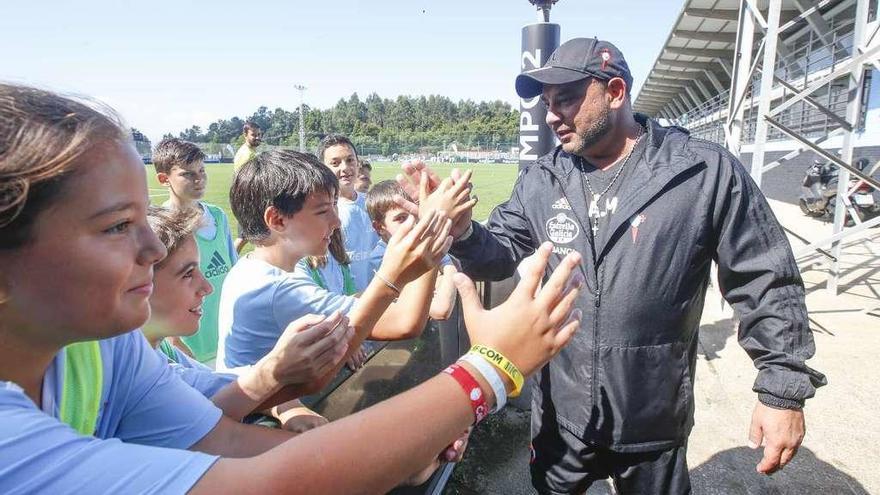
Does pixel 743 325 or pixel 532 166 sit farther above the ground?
pixel 532 166

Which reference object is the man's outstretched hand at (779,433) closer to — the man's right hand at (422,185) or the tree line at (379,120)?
the man's right hand at (422,185)

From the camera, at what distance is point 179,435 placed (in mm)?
1157

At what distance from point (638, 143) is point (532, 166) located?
525mm

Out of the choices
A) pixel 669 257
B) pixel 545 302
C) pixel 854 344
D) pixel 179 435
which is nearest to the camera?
pixel 545 302

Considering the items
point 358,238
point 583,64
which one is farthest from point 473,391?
point 358,238

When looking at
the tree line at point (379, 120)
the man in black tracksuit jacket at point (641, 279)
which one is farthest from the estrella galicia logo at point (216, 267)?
the tree line at point (379, 120)

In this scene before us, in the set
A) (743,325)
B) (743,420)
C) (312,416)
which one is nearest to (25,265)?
(312,416)

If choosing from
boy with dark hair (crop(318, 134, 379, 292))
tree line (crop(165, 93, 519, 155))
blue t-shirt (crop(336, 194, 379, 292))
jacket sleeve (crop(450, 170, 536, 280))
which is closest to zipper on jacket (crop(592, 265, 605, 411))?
jacket sleeve (crop(450, 170, 536, 280))

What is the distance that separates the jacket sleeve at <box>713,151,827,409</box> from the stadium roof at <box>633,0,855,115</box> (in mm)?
4397

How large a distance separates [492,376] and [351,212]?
3786 mm

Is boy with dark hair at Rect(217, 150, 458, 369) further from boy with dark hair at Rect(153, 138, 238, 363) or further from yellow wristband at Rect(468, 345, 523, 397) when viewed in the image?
boy with dark hair at Rect(153, 138, 238, 363)

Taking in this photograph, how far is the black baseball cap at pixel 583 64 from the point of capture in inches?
89.0

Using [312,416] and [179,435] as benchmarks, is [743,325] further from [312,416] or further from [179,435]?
[179,435]

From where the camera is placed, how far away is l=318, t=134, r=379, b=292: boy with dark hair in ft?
14.0
